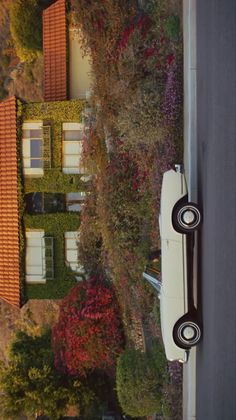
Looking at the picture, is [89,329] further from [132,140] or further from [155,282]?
[132,140]

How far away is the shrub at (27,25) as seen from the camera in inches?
847

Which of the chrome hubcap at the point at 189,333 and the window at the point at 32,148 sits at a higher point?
the window at the point at 32,148

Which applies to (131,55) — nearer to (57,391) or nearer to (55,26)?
(55,26)

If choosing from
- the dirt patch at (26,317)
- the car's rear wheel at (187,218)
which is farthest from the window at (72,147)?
the car's rear wheel at (187,218)

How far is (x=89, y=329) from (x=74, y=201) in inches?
164

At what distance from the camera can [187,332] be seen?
42.2ft

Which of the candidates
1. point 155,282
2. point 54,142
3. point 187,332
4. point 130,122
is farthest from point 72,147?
point 187,332

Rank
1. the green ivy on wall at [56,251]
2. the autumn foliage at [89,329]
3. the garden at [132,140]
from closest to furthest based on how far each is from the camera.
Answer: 1. the garden at [132,140]
2. the autumn foliage at [89,329]
3. the green ivy on wall at [56,251]

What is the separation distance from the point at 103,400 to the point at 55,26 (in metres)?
11.6

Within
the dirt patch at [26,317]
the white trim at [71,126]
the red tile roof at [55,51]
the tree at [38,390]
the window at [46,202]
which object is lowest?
the tree at [38,390]

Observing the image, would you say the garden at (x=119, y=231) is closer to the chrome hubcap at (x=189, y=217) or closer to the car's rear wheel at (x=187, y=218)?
the car's rear wheel at (x=187, y=218)

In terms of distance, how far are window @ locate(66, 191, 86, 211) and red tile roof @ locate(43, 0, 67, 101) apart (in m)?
2.98

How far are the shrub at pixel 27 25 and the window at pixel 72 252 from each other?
6660mm

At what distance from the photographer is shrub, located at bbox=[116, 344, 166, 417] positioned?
1620 centimetres
